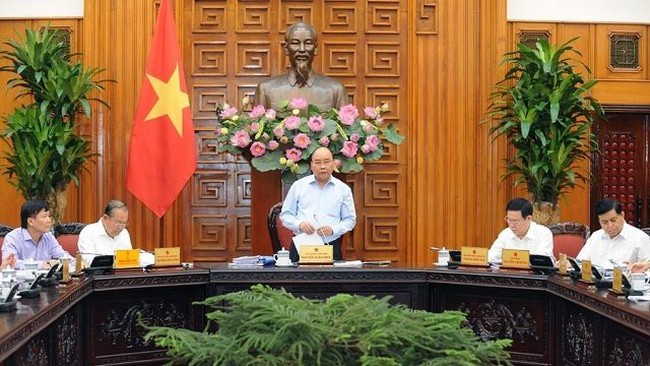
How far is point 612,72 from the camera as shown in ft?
24.5

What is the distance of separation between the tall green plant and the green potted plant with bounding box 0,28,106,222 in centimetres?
303

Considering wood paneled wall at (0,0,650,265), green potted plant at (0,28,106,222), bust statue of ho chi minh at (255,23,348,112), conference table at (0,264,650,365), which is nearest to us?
conference table at (0,264,650,365)

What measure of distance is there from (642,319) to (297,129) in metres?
2.78

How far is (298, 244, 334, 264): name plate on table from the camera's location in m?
4.62

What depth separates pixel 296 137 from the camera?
546 centimetres

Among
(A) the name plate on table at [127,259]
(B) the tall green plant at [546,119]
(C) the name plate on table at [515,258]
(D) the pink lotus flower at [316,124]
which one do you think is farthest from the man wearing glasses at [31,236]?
(B) the tall green plant at [546,119]

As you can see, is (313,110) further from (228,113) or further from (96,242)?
(96,242)

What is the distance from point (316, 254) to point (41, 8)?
396 centimetres

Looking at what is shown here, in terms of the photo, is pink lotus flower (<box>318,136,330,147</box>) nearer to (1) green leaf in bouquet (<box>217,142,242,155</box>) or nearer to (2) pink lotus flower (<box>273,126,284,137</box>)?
(2) pink lotus flower (<box>273,126,284,137</box>)

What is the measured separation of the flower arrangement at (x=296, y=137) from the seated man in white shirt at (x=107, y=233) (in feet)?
3.21

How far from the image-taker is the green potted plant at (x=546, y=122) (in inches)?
253

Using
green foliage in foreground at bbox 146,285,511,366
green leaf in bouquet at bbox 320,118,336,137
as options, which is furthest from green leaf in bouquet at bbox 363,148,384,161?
green foliage in foreground at bbox 146,285,511,366

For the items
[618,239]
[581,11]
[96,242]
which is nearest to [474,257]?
[618,239]

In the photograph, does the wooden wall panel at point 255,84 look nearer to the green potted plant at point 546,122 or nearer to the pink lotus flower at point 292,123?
the green potted plant at point 546,122
